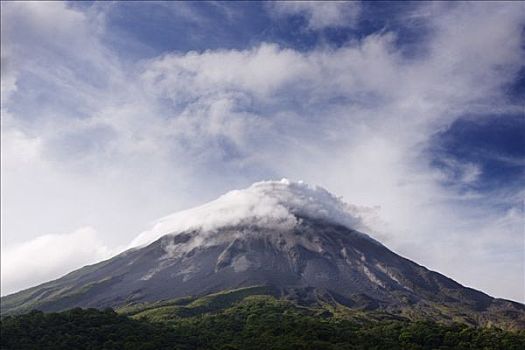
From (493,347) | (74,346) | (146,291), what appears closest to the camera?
Answer: (74,346)

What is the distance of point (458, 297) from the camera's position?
199 meters

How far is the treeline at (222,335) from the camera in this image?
8444cm

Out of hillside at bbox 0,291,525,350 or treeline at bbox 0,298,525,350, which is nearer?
treeline at bbox 0,298,525,350

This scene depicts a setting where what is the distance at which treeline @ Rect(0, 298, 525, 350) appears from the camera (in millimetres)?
84438

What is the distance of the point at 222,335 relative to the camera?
339 ft

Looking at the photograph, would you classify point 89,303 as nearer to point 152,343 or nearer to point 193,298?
point 193,298

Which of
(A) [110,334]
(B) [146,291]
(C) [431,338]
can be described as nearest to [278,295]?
(B) [146,291]

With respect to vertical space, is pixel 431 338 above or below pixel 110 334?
below

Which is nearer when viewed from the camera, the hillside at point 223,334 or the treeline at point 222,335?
the treeline at point 222,335

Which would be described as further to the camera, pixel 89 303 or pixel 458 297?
pixel 458 297

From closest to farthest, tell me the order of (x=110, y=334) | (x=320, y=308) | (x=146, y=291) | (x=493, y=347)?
(x=110, y=334) → (x=493, y=347) → (x=320, y=308) → (x=146, y=291)

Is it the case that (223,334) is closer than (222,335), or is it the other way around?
(222,335)

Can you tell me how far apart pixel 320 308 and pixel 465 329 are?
183ft

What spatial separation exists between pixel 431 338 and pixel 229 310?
57237 millimetres
